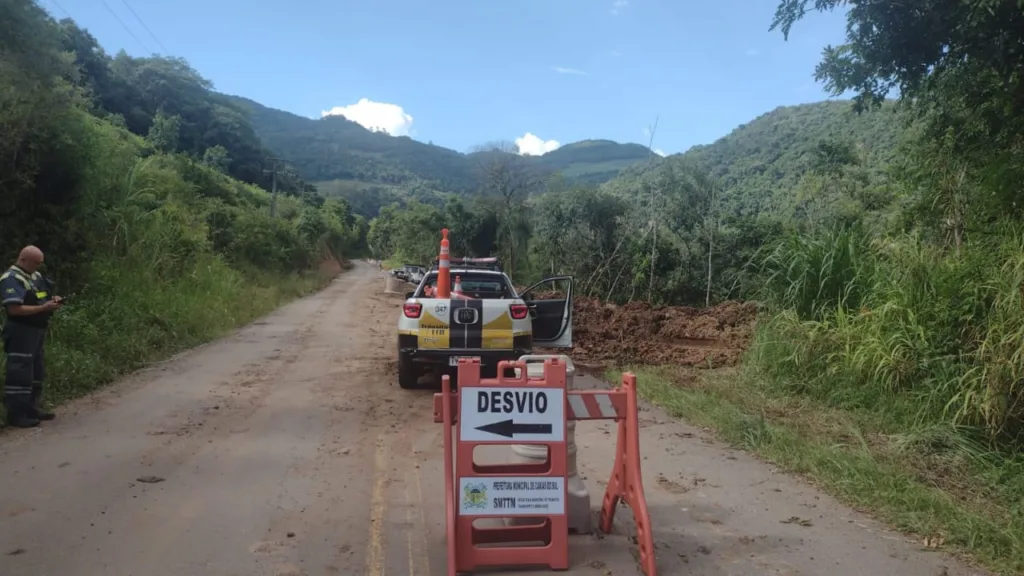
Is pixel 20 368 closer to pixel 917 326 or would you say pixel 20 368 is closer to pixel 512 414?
pixel 512 414

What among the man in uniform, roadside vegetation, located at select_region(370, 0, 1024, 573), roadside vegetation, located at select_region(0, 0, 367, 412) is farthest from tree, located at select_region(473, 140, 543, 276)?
the man in uniform

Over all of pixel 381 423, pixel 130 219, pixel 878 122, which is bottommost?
pixel 381 423

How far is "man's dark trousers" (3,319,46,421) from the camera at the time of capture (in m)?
6.70

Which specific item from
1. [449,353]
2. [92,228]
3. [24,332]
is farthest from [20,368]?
[92,228]

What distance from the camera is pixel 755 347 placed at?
9.18 meters

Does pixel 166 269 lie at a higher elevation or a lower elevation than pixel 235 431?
higher

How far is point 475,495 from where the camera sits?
3.97m

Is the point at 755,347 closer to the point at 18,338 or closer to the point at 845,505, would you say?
the point at 845,505

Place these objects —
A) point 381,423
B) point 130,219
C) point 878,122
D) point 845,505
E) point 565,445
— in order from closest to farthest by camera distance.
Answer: point 565,445
point 845,505
point 381,423
point 130,219
point 878,122

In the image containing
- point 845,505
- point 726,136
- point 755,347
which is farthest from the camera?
point 726,136

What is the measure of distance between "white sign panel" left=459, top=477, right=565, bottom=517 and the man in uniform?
5.15 metres

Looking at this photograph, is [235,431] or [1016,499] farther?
[235,431]

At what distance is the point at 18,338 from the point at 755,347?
26.9 ft

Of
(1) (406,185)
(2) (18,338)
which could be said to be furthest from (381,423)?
(1) (406,185)
